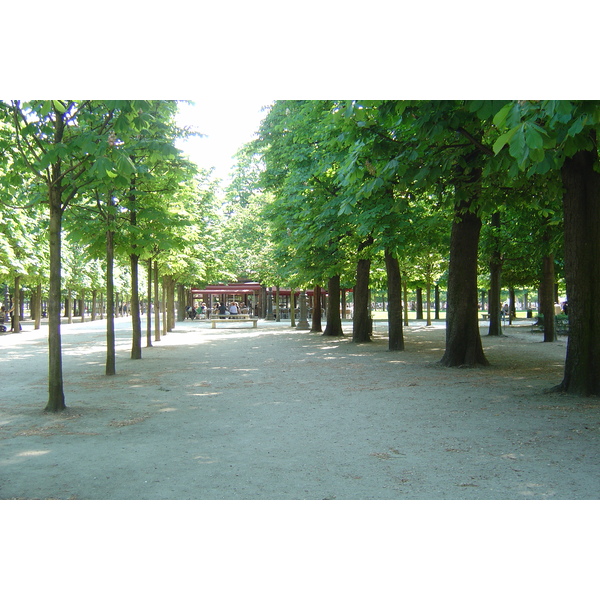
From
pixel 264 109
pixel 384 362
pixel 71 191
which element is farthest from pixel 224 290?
pixel 71 191

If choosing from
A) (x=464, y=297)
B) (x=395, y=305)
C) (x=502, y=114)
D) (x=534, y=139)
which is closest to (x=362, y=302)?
(x=395, y=305)

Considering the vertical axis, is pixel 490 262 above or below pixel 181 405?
above

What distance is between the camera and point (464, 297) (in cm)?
1346

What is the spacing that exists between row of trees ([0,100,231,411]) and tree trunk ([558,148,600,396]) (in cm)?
605

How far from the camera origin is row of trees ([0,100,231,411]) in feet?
22.9

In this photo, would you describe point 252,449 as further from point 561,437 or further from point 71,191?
point 71,191

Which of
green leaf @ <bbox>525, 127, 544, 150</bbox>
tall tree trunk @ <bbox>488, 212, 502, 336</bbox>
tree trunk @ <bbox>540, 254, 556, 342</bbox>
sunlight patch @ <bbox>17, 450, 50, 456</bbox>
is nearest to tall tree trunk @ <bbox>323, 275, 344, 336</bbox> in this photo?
tall tree trunk @ <bbox>488, 212, 502, 336</bbox>

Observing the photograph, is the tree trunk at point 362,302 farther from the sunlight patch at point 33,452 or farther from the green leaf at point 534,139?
the green leaf at point 534,139

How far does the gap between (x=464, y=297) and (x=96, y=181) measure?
327 inches

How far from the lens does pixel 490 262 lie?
23.7m

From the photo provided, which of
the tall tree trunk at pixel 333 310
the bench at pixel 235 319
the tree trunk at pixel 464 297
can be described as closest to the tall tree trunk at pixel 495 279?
the tall tree trunk at pixel 333 310

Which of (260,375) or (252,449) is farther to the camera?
(260,375)
